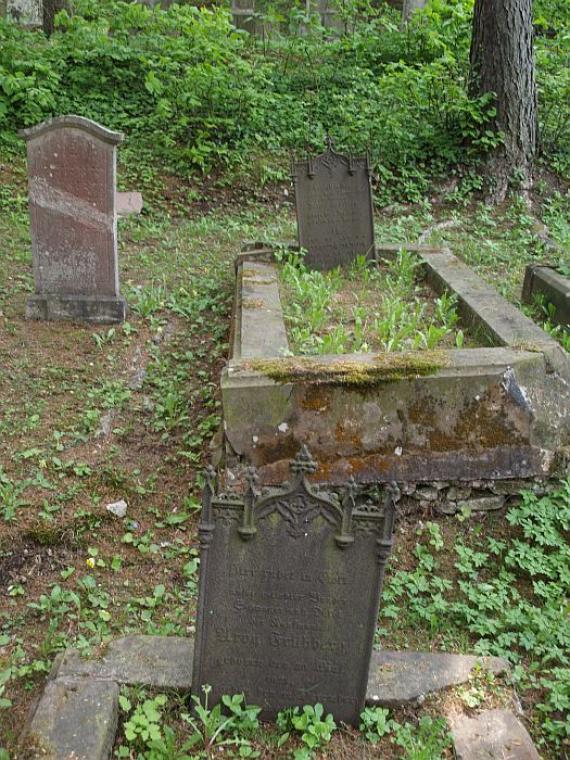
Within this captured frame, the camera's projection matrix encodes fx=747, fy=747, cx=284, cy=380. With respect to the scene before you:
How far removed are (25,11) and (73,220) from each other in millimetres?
14527

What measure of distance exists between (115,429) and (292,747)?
2.76 metres

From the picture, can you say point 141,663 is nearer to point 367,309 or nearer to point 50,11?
point 367,309

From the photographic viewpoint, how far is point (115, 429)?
5004mm

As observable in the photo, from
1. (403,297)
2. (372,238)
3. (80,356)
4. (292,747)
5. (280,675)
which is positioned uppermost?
(372,238)

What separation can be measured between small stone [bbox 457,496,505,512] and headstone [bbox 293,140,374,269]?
334 cm

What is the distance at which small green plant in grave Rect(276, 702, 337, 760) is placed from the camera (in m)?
2.68

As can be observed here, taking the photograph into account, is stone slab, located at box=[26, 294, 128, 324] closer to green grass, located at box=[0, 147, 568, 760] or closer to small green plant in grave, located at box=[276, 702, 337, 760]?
green grass, located at box=[0, 147, 568, 760]

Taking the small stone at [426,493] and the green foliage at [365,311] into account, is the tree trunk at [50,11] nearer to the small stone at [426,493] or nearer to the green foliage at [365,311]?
the green foliage at [365,311]

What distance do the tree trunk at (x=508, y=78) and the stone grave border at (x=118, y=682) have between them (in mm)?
8563

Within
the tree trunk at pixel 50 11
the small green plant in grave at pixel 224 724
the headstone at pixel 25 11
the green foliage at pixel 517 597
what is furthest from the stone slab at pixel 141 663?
the headstone at pixel 25 11

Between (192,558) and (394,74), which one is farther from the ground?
(394,74)

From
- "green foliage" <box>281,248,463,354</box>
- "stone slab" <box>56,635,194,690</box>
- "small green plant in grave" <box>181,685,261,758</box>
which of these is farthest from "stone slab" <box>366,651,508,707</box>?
"green foliage" <box>281,248,463,354</box>

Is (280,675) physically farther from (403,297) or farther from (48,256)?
(48,256)

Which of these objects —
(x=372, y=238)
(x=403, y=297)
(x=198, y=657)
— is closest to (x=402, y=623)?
(x=198, y=657)
